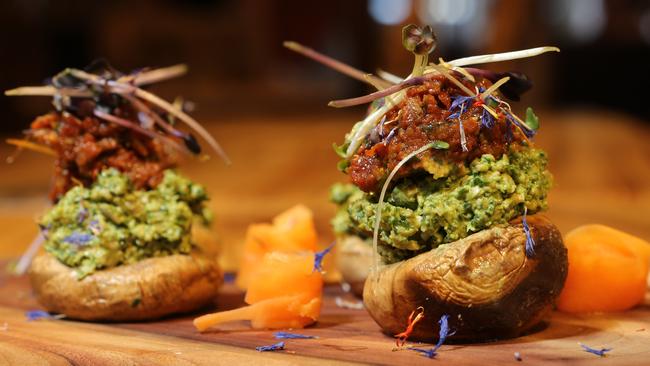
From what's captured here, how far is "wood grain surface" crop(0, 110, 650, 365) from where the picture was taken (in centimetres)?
290

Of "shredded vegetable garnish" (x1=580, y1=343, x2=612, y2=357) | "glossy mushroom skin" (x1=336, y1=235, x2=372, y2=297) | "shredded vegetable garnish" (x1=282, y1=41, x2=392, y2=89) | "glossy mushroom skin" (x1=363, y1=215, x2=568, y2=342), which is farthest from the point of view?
"glossy mushroom skin" (x1=336, y1=235, x2=372, y2=297)

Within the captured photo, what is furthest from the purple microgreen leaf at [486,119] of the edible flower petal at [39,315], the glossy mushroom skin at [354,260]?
the edible flower petal at [39,315]

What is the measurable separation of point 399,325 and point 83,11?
13750 mm

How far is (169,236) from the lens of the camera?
3.61 m

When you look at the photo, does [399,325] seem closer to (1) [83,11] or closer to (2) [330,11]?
(1) [83,11]

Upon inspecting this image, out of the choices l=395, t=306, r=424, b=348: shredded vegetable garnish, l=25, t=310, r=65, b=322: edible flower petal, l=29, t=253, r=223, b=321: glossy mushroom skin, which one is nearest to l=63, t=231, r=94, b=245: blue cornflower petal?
l=29, t=253, r=223, b=321: glossy mushroom skin

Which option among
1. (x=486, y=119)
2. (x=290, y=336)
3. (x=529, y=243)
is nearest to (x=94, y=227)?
(x=290, y=336)

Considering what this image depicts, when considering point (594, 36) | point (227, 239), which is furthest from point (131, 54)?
point (227, 239)

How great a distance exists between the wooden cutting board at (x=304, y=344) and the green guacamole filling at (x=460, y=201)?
0.36m

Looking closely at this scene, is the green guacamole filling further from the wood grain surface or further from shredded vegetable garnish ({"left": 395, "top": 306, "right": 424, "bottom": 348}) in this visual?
the wood grain surface

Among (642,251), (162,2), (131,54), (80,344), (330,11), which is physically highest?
(330,11)

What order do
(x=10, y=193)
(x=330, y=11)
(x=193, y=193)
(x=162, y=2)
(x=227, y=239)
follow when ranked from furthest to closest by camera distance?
(x=330, y=11)
(x=162, y=2)
(x=10, y=193)
(x=227, y=239)
(x=193, y=193)

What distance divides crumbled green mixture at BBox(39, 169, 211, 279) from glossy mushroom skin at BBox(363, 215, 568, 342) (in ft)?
3.37

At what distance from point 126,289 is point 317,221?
245cm
